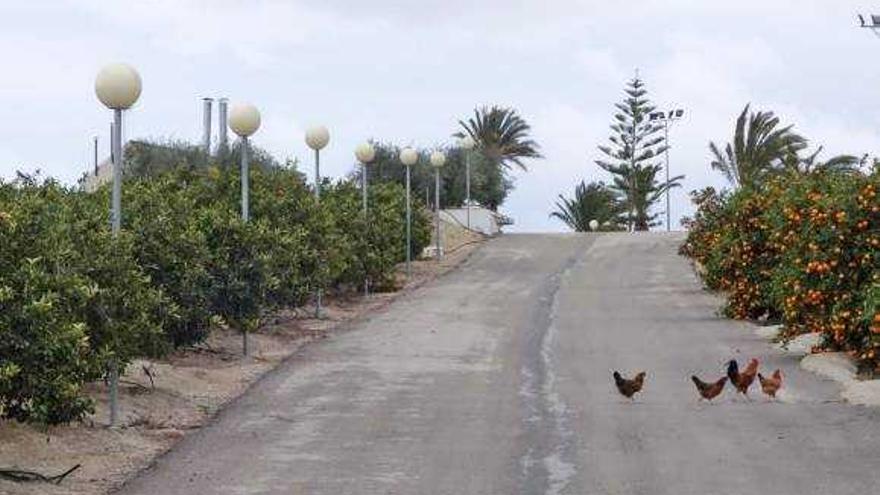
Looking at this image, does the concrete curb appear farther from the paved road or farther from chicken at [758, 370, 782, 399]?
chicken at [758, 370, 782, 399]

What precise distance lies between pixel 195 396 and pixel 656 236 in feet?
124

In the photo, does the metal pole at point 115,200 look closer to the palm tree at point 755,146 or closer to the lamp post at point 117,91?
the lamp post at point 117,91

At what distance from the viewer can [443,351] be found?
64.5ft

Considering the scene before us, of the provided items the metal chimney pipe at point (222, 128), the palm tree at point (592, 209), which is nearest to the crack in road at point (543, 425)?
the metal chimney pipe at point (222, 128)

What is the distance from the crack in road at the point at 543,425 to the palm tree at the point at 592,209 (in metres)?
50.9

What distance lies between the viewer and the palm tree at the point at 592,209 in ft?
240

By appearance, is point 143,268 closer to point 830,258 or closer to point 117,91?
point 117,91

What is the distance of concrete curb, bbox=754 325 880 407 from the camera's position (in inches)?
575

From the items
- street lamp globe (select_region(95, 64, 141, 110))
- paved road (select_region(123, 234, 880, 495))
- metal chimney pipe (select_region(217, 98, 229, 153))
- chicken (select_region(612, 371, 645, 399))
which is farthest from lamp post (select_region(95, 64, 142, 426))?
metal chimney pipe (select_region(217, 98, 229, 153))

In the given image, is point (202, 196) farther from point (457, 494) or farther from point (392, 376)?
point (457, 494)

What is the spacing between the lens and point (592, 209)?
74188mm

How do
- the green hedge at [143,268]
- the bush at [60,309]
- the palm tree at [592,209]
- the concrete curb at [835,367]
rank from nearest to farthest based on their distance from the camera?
1. the bush at [60,309]
2. the green hedge at [143,268]
3. the concrete curb at [835,367]
4. the palm tree at [592,209]

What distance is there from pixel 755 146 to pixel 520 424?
4440cm

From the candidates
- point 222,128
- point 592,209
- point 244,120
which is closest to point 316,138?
point 244,120
